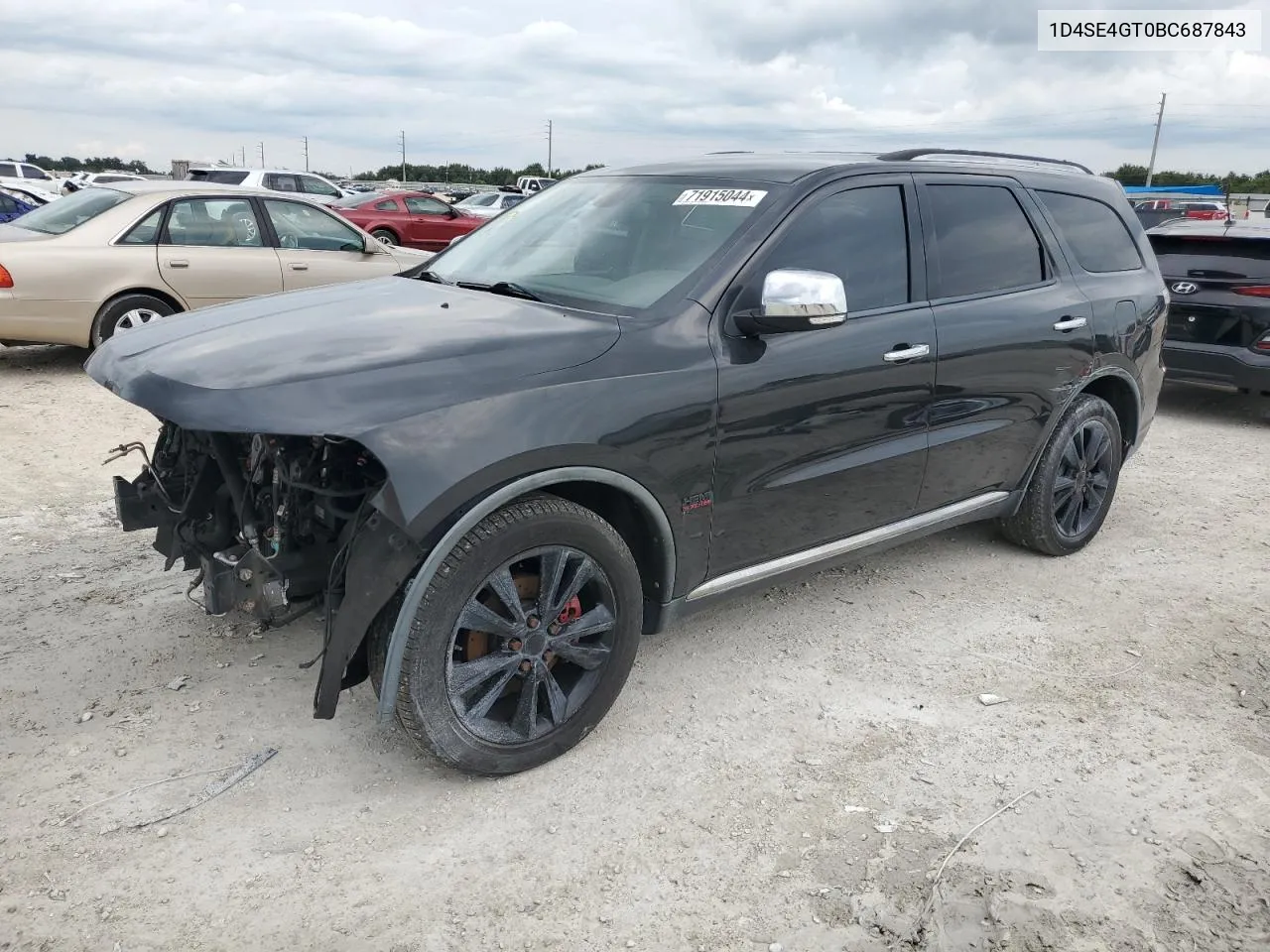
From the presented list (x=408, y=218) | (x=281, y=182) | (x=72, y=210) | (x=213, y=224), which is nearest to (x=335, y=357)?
(x=213, y=224)

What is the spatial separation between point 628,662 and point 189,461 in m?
1.60

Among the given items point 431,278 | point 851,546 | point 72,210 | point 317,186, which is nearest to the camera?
point 851,546

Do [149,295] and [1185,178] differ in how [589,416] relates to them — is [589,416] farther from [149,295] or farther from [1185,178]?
[1185,178]

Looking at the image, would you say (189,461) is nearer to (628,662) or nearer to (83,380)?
(628,662)

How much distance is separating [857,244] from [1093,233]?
6.09 feet

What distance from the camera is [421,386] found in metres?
2.69

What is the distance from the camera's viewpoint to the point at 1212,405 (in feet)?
29.7

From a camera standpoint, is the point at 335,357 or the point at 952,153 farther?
the point at 952,153

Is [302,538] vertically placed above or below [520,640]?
above

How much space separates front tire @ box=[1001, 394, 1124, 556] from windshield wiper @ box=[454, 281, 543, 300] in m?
2.62

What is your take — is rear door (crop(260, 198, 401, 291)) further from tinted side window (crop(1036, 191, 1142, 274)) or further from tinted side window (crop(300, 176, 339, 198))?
tinted side window (crop(300, 176, 339, 198))

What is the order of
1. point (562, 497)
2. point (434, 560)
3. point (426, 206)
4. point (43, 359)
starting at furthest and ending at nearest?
1. point (426, 206)
2. point (43, 359)
3. point (562, 497)
4. point (434, 560)

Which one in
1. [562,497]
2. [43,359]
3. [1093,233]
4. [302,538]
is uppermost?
[1093,233]

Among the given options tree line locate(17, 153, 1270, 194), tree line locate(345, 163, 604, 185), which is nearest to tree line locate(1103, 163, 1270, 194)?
tree line locate(17, 153, 1270, 194)
